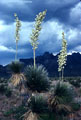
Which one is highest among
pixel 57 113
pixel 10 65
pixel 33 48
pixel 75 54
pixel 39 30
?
pixel 75 54

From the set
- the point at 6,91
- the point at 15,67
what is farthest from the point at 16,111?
the point at 6,91

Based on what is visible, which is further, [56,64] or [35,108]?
[56,64]

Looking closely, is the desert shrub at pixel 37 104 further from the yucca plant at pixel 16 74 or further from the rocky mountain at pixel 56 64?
the rocky mountain at pixel 56 64

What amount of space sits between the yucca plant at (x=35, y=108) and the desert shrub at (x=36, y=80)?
1.10 metres

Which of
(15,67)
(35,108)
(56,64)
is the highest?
(56,64)

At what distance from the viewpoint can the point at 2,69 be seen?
109 metres

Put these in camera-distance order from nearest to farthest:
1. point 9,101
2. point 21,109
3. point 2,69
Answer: point 21,109
point 9,101
point 2,69

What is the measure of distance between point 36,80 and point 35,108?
2202 millimetres

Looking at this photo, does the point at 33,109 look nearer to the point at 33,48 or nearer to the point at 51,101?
the point at 51,101

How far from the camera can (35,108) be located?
49.5 ft

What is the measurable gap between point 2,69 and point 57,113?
9358cm

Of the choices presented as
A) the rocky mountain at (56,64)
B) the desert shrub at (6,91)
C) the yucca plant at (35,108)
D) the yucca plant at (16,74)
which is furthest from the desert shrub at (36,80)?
the rocky mountain at (56,64)

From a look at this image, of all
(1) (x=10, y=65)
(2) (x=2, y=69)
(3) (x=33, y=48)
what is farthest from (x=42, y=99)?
(2) (x=2, y=69)

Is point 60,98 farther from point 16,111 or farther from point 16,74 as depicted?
point 16,111
